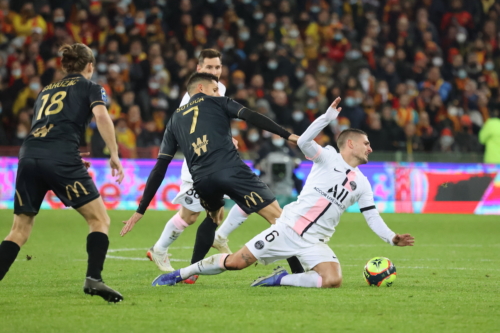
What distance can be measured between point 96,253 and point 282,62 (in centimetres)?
1350

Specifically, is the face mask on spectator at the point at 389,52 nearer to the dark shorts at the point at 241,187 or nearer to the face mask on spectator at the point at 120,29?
the face mask on spectator at the point at 120,29

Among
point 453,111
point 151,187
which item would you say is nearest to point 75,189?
point 151,187

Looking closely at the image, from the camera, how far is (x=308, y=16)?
20.7 metres

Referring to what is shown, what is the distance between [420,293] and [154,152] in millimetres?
10078

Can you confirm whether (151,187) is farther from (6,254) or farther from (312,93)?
(312,93)

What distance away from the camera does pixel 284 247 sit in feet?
21.1

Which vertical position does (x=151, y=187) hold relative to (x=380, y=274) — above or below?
above

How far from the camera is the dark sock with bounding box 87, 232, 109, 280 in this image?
18.3ft

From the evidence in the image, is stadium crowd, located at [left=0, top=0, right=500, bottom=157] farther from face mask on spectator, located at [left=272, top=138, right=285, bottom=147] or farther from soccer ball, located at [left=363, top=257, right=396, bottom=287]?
soccer ball, located at [left=363, top=257, right=396, bottom=287]

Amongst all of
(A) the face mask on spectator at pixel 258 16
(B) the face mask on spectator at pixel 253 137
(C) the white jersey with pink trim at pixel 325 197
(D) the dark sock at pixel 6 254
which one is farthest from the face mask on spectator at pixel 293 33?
(D) the dark sock at pixel 6 254

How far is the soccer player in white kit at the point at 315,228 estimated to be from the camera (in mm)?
6379

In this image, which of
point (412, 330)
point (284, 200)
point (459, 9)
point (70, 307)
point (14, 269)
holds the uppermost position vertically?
point (459, 9)

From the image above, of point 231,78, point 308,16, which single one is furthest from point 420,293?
point 308,16

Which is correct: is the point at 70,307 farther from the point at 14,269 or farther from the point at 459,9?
the point at 459,9
